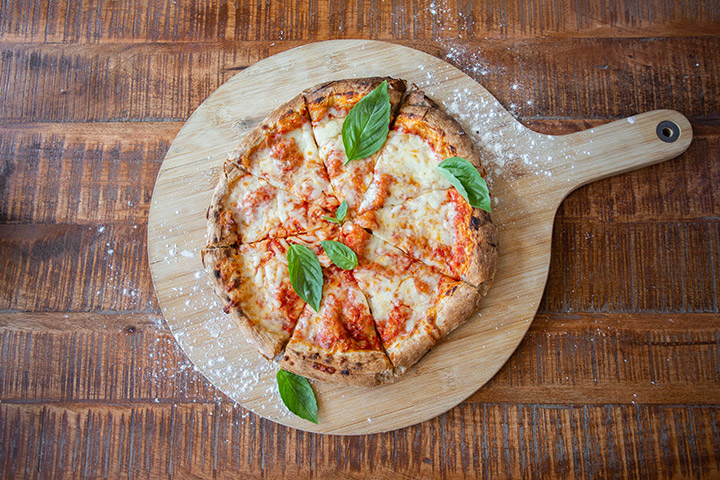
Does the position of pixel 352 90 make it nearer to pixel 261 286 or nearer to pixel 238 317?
pixel 261 286

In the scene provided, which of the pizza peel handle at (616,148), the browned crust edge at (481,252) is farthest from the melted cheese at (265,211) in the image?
the pizza peel handle at (616,148)

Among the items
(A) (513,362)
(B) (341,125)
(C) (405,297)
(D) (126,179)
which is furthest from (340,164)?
(A) (513,362)

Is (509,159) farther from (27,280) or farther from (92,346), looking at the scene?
(27,280)

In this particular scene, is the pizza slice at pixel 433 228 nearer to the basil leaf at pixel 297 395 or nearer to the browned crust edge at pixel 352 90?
the browned crust edge at pixel 352 90

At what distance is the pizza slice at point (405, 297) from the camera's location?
2.99 meters

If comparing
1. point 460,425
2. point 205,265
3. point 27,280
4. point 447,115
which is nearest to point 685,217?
point 447,115

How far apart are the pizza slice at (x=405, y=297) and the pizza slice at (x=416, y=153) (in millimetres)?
276

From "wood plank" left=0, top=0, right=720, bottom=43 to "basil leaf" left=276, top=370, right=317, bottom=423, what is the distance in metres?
2.32

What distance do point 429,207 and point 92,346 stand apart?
238 cm

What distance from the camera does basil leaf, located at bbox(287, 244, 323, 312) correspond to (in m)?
2.93

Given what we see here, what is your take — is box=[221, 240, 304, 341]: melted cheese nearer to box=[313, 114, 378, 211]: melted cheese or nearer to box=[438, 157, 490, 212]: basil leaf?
box=[313, 114, 378, 211]: melted cheese

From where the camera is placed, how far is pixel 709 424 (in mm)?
3273

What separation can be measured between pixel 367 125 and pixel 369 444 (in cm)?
198

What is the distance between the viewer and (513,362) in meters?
3.34
